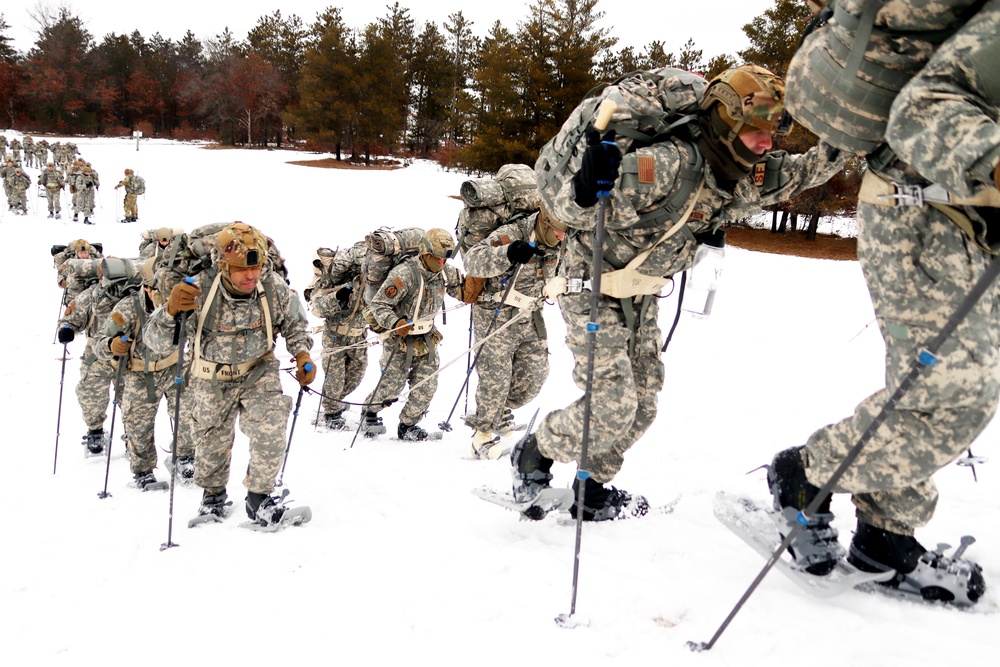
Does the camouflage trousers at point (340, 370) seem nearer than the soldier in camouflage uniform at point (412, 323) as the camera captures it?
No

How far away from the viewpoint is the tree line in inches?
1096

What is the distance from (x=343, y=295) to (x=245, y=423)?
3.82 meters

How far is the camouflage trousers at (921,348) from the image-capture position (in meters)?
2.54

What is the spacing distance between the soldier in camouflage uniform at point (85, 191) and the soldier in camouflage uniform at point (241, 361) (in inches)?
910

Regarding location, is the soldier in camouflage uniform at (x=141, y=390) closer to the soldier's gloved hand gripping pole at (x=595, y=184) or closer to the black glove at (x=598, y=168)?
the soldier's gloved hand gripping pole at (x=595, y=184)

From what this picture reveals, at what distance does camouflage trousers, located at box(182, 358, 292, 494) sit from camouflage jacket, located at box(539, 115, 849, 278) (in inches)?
106

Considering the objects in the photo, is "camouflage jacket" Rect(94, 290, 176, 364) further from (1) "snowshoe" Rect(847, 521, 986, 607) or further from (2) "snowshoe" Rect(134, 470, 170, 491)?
(1) "snowshoe" Rect(847, 521, 986, 607)

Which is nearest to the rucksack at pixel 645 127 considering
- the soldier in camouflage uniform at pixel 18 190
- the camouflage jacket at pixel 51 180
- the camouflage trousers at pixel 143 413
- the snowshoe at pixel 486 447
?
the snowshoe at pixel 486 447

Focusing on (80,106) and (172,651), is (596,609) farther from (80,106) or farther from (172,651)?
(80,106)

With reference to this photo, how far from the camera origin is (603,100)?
3287 millimetres

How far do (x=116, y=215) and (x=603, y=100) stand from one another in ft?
90.6

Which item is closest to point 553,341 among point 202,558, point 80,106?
point 202,558

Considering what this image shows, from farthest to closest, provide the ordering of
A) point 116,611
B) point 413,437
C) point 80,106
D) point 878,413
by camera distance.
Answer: point 80,106, point 413,437, point 116,611, point 878,413

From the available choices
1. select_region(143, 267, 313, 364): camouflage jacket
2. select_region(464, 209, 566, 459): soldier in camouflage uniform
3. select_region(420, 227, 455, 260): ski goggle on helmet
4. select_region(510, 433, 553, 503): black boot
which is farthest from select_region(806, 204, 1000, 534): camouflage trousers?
select_region(420, 227, 455, 260): ski goggle on helmet
